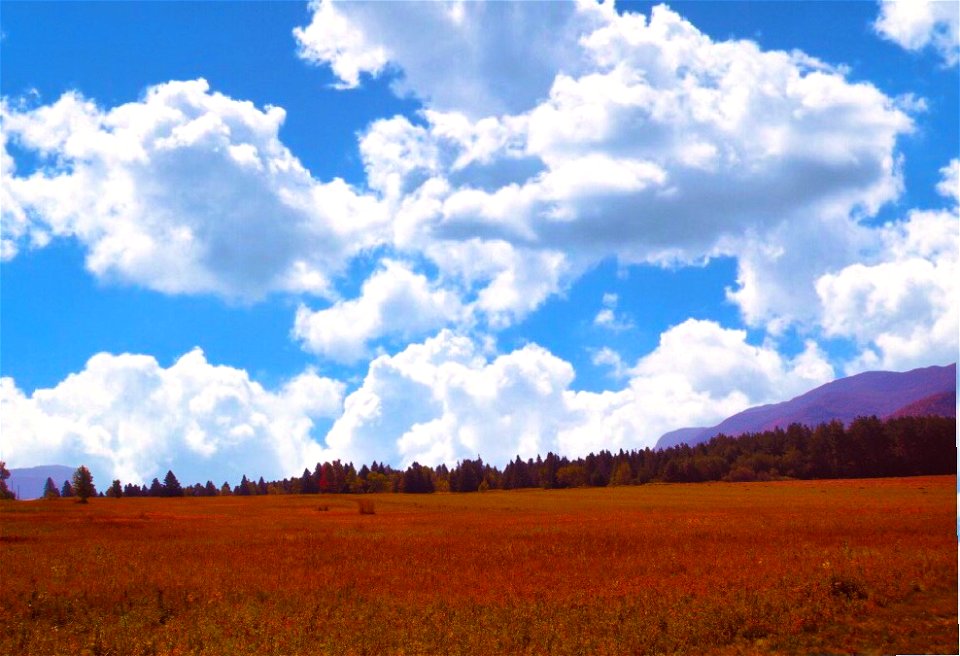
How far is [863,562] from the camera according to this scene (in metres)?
26.3

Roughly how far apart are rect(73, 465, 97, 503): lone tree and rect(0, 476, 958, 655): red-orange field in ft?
254

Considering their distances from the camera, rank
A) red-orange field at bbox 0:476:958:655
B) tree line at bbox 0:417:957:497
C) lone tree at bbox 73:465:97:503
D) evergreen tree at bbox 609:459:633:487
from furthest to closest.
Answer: evergreen tree at bbox 609:459:633:487 < tree line at bbox 0:417:957:497 < lone tree at bbox 73:465:97:503 < red-orange field at bbox 0:476:958:655

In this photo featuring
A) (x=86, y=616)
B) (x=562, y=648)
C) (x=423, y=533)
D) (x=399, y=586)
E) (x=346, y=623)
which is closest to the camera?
(x=562, y=648)

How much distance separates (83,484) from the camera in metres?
110

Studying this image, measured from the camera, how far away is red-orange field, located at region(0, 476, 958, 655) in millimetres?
17969

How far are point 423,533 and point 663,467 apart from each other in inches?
5925

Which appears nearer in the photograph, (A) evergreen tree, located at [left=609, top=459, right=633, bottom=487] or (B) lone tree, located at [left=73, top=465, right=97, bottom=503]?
(B) lone tree, located at [left=73, top=465, right=97, bottom=503]

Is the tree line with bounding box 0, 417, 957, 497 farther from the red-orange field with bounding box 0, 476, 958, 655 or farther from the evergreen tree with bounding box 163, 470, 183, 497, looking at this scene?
the red-orange field with bounding box 0, 476, 958, 655

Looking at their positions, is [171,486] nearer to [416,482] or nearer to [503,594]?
[416,482]

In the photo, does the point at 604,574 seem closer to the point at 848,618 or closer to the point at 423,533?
the point at 848,618

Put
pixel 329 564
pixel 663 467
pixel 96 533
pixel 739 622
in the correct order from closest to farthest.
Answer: pixel 739 622 < pixel 329 564 < pixel 96 533 < pixel 663 467

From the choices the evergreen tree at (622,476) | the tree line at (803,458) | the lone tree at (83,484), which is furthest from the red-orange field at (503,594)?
the evergreen tree at (622,476)

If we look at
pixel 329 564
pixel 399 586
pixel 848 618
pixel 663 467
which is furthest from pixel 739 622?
pixel 663 467

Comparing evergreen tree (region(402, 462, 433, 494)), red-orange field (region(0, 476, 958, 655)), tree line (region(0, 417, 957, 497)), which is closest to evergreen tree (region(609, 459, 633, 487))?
tree line (region(0, 417, 957, 497))
